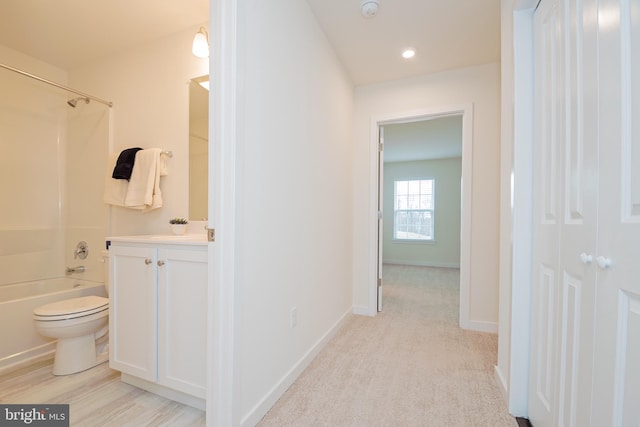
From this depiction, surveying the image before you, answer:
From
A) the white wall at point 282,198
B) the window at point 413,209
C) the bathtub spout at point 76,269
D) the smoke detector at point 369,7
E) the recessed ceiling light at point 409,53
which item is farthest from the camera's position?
the window at point 413,209

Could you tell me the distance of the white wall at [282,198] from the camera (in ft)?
4.11

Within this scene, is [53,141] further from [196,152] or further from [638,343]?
[638,343]

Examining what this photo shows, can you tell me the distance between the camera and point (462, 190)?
8.56ft

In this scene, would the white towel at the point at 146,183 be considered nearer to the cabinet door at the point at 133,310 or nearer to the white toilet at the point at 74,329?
the cabinet door at the point at 133,310

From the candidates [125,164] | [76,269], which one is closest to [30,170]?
[76,269]

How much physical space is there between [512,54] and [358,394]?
6.70ft

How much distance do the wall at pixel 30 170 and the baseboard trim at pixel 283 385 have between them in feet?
8.93

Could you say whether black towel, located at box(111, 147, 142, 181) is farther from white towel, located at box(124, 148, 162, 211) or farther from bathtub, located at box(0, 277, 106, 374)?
bathtub, located at box(0, 277, 106, 374)

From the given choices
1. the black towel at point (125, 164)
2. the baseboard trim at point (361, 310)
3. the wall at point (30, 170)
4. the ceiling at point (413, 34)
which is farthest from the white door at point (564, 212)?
the wall at point (30, 170)

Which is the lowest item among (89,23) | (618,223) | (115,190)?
(618,223)

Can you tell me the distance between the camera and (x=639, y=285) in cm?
64

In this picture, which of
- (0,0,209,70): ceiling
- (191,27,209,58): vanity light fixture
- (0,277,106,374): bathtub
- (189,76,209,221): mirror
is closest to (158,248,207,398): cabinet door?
(189,76,209,221): mirror

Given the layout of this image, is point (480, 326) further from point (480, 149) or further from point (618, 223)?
point (618, 223)

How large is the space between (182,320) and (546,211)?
181 centimetres
